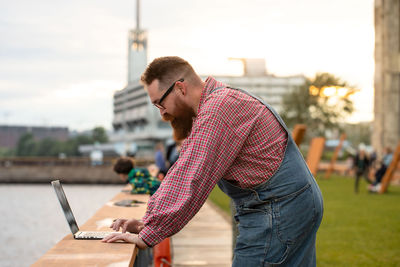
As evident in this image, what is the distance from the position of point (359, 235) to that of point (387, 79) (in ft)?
86.7

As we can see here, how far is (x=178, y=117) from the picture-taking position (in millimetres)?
2486

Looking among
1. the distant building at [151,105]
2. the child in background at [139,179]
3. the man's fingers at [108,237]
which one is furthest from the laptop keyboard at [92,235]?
the distant building at [151,105]

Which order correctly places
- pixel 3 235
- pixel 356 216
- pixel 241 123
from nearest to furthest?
pixel 241 123, pixel 356 216, pixel 3 235

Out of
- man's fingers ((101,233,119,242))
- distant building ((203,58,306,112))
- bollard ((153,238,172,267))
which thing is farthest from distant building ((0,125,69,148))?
man's fingers ((101,233,119,242))

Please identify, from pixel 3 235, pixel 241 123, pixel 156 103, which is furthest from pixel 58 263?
pixel 3 235

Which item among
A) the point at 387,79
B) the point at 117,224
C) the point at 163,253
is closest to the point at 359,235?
the point at 163,253

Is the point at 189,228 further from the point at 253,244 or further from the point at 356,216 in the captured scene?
the point at 253,244

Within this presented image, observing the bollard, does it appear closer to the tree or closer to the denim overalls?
the denim overalls

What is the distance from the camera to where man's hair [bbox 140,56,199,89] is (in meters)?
2.36

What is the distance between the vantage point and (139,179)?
226 inches

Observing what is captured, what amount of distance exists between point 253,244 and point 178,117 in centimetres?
67

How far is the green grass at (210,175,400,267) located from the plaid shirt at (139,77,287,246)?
5122 mm

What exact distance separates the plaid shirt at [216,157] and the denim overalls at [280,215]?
51 millimetres

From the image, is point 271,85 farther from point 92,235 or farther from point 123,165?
point 92,235
